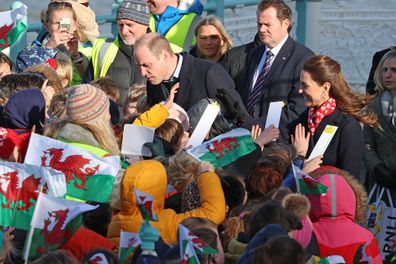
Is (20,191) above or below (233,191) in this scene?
above

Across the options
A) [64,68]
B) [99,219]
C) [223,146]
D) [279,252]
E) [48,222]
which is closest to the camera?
[279,252]

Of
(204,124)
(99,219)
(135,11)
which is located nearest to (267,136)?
(204,124)

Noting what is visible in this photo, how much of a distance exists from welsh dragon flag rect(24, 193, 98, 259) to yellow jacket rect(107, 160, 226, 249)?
420 mm

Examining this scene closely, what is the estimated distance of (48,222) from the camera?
663 cm

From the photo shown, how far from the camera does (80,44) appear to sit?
11.7m

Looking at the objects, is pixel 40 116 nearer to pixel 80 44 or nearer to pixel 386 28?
pixel 80 44

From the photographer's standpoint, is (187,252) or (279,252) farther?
(187,252)

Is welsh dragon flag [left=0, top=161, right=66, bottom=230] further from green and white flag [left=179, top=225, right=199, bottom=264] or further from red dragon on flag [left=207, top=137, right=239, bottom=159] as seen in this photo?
green and white flag [left=179, top=225, right=199, bottom=264]

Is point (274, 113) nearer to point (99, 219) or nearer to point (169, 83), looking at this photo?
point (169, 83)

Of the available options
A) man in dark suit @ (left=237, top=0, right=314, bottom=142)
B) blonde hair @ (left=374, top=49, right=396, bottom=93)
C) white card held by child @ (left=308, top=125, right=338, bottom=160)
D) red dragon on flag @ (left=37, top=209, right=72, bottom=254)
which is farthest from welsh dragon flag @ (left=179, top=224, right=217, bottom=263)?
blonde hair @ (left=374, top=49, right=396, bottom=93)

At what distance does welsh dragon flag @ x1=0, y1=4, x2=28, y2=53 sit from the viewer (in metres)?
10.5

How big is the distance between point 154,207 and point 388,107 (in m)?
3.30

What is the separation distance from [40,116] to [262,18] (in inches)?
82.4

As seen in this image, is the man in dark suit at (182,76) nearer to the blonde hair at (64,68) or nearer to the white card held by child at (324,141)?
the white card held by child at (324,141)
